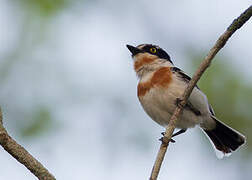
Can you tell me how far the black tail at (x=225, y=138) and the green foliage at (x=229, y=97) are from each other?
656mm

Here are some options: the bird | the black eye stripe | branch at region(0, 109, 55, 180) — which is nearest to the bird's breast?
the bird

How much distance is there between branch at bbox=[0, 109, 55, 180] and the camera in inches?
146

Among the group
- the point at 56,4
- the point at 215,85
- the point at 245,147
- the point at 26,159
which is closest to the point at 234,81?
the point at 215,85

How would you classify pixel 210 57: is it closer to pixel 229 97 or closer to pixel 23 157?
pixel 23 157

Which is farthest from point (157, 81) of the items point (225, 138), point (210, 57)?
point (210, 57)

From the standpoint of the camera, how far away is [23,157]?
3.75 m

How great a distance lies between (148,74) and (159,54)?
682 mm

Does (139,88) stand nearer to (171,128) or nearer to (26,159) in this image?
(171,128)

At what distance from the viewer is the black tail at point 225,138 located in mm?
7132

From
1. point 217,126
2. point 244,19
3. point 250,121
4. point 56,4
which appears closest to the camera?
point 244,19

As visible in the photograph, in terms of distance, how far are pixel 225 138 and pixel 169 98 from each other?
144 centimetres

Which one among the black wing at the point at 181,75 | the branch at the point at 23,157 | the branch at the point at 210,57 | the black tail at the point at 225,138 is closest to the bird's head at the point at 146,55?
the black wing at the point at 181,75

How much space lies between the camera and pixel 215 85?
26.9 feet

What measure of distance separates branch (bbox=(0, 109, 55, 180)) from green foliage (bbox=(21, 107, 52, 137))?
463 centimetres
